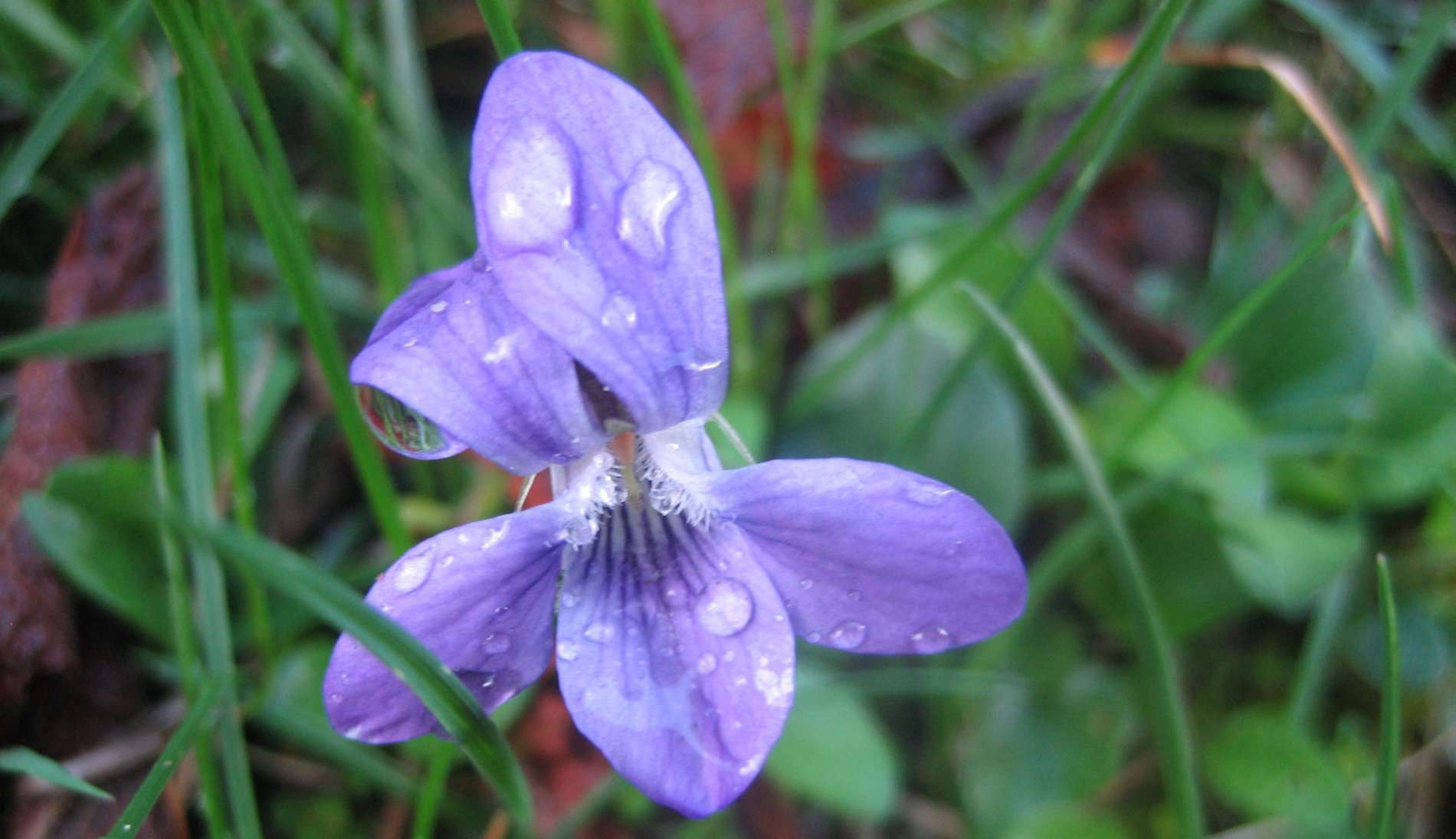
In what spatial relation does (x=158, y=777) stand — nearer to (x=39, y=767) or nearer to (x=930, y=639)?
(x=39, y=767)

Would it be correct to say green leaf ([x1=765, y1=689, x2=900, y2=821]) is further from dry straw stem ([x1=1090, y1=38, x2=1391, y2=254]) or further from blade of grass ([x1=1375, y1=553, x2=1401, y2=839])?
dry straw stem ([x1=1090, y1=38, x2=1391, y2=254])

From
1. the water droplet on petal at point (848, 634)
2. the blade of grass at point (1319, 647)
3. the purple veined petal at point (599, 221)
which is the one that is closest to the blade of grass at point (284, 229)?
the purple veined petal at point (599, 221)

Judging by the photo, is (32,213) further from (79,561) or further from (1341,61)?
(1341,61)

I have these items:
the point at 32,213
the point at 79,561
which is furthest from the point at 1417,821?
the point at 32,213

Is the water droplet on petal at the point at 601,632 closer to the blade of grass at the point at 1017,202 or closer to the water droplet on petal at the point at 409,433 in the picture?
the water droplet on petal at the point at 409,433

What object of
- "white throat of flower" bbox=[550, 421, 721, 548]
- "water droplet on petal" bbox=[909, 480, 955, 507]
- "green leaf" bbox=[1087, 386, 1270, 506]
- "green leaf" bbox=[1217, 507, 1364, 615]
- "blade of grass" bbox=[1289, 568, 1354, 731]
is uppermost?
"water droplet on petal" bbox=[909, 480, 955, 507]

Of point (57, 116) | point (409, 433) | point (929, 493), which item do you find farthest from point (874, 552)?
point (57, 116)

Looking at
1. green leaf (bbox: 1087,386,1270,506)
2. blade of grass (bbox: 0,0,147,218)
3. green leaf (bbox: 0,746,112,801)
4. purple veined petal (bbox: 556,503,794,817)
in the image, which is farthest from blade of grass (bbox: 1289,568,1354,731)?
blade of grass (bbox: 0,0,147,218)
